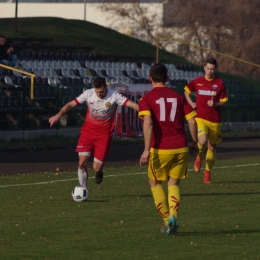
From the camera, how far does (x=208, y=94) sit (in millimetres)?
15586

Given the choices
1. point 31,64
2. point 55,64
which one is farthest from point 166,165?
point 55,64

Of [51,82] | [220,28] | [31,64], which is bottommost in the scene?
[51,82]

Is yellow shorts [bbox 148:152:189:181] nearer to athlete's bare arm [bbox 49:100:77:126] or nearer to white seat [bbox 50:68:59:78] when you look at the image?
athlete's bare arm [bbox 49:100:77:126]

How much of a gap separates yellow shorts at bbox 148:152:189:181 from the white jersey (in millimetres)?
3405

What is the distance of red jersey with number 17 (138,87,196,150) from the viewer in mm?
9734

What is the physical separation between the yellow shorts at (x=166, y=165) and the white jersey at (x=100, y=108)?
11.2ft

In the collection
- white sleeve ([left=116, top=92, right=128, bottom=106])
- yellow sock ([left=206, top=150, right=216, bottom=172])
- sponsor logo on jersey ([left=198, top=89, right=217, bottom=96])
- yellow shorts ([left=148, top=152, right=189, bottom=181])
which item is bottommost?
yellow sock ([left=206, top=150, right=216, bottom=172])

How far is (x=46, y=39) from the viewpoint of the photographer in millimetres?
40281

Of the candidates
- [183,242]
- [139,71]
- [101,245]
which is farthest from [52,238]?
[139,71]

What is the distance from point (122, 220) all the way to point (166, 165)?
1479 mm

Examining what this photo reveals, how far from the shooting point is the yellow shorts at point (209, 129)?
15516 mm

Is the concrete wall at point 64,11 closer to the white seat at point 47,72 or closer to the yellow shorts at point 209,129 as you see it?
the white seat at point 47,72

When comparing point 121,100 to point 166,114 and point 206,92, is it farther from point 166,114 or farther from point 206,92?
point 166,114

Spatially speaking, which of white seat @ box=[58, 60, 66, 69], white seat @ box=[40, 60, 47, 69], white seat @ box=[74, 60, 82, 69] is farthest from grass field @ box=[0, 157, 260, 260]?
white seat @ box=[74, 60, 82, 69]
